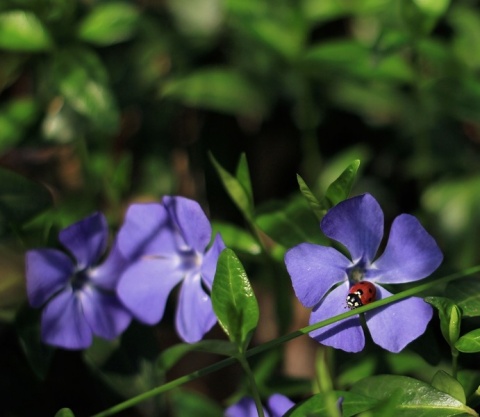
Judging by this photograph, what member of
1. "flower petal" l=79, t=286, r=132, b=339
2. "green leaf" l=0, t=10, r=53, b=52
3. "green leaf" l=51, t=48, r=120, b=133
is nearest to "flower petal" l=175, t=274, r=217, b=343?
"flower petal" l=79, t=286, r=132, b=339

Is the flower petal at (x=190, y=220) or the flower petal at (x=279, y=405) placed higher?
the flower petal at (x=190, y=220)

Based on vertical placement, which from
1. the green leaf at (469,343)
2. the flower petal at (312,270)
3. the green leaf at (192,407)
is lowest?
the green leaf at (192,407)

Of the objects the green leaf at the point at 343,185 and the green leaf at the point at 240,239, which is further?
the green leaf at the point at 240,239

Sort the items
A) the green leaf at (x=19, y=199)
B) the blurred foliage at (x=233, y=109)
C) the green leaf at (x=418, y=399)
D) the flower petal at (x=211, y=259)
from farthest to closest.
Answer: the blurred foliage at (x=233, y=109) < the green leaf at (x=19, y=199) < the flower petal at (x=211, y=259) < the green leaf at (x=418, y=399)

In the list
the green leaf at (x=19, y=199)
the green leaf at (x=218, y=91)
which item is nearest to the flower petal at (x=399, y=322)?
the green leaf at (x=19, y=199)

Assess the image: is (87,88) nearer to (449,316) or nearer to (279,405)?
(279,405)

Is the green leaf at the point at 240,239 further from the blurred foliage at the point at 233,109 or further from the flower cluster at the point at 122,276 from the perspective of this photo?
the flower cluster at the point at 122,276
